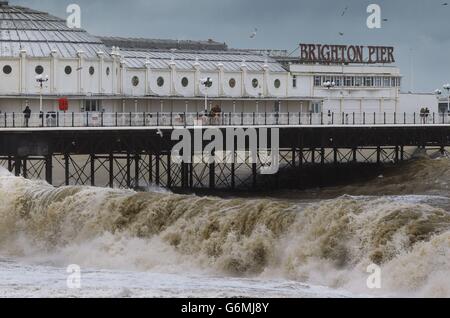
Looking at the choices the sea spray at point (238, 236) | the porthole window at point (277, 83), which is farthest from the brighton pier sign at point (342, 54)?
the sea spray at point (238, 236)

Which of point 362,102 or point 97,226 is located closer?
point 97,226

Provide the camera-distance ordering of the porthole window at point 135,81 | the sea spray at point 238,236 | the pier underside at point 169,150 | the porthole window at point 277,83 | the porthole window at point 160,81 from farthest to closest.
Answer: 1. the porthole window at point 277,83
2. the porthole window at point 160,81
3. the porthole window at point 135,81
4. the pier underside at point 169,150
5. the sea spray at point 238,236

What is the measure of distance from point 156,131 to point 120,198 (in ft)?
68.3

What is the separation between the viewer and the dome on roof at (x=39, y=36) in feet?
250

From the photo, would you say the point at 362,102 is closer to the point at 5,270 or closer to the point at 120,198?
the point at 120,198

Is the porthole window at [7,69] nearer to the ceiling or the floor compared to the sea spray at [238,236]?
nearer to the ceiling

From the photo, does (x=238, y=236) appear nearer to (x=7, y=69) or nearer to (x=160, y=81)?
(x=7, y=69)

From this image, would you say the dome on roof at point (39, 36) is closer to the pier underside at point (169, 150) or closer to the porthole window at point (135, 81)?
the porthole window at point (135, 81)

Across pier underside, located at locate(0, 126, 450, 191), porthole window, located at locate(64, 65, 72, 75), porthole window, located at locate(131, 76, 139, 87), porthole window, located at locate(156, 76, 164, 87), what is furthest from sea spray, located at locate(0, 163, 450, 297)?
porthole window, located at locate(156, 76, 164, 87)

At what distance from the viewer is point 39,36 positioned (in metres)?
78.1

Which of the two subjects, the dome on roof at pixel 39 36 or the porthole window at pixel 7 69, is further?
the dome on roof at pixel 39 36

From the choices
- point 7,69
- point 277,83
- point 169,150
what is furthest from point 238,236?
point 277,83
